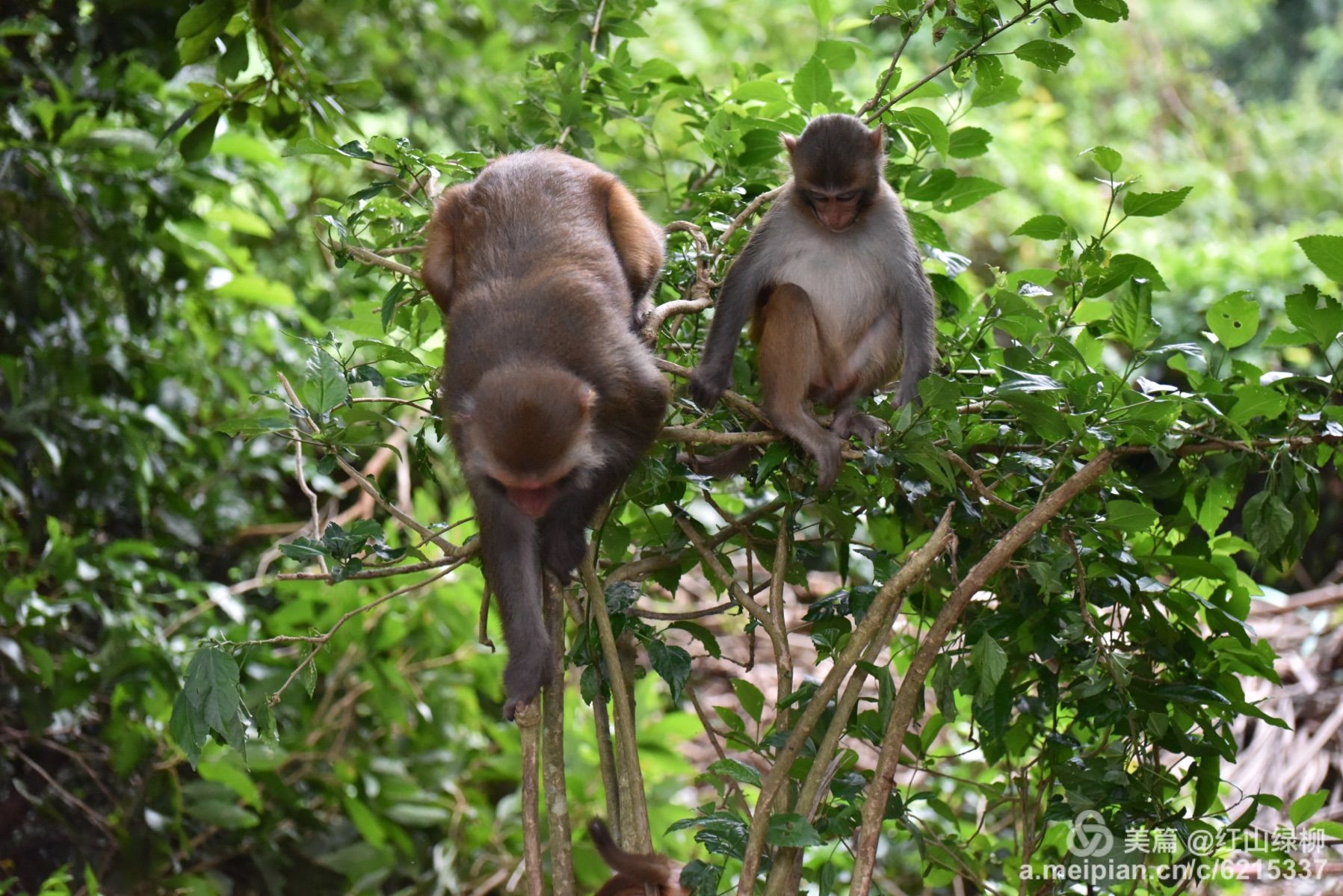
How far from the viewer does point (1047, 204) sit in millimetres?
11688

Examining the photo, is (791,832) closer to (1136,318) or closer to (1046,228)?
(1136,318)

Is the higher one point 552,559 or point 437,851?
point 552,559

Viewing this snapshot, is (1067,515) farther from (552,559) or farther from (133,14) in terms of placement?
(133,14)

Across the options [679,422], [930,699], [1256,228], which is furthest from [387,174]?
[1256,228]

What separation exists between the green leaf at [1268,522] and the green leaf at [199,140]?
11.2 feet

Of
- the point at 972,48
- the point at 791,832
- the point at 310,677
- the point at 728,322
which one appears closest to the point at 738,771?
the point at 791,832

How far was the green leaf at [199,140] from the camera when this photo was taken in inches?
164

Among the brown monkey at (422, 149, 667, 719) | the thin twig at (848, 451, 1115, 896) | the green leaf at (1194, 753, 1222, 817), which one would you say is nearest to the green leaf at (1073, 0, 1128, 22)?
the thin twig at (848, 451, 1115, 896)

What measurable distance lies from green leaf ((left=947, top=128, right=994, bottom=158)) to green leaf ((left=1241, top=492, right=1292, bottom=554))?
1278 millimetres

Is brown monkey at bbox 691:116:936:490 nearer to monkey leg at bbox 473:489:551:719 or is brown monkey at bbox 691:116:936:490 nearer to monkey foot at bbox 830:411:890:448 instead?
monkey foot at bbox 830:411:890:448

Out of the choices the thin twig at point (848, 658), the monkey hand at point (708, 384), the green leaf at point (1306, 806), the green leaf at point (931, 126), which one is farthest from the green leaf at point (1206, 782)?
the green leaf at point (931, 126)

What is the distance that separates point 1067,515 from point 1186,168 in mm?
12397

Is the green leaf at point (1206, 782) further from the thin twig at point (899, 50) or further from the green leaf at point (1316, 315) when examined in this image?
the thin twig at point (899, 50)

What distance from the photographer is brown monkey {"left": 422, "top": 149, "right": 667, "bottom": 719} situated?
3.15 m
